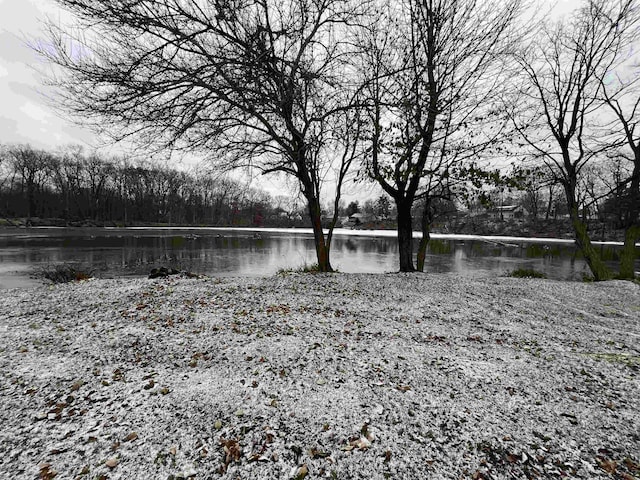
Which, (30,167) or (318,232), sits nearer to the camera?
(318,232)

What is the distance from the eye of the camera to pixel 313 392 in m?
2.68

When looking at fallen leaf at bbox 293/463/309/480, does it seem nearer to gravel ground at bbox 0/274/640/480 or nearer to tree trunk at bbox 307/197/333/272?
gravel ground at bbox 0/274/640/480

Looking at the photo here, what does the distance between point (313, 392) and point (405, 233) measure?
7813 millimetres

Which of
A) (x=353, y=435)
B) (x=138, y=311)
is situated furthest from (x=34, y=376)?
(x=353, y=435)

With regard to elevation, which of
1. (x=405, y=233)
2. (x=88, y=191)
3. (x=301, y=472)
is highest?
(x=88, y=191)

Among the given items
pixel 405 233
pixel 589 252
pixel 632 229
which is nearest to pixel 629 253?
pixel 632 229

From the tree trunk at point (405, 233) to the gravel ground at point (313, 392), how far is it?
4.90 m

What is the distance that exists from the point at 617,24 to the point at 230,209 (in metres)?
78.9

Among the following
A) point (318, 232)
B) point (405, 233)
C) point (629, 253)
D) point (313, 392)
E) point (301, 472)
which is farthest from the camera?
point (405, 233)

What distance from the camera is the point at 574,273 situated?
1552 centimetres

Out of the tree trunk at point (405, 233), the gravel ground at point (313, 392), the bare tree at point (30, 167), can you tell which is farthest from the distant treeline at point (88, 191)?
the gravel ground at point (313, 392)

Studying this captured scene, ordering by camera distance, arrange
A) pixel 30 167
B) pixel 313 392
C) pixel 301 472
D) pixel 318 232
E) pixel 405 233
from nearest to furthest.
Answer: pixel 301 472 < pixel 313 392 < pixel 318 232 < pixel 405 233 < pixel 30 167

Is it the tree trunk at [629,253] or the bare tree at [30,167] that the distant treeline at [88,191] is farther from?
the tree trunk at [629,253]

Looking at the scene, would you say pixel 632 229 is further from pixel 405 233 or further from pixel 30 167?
pixel 30 167
